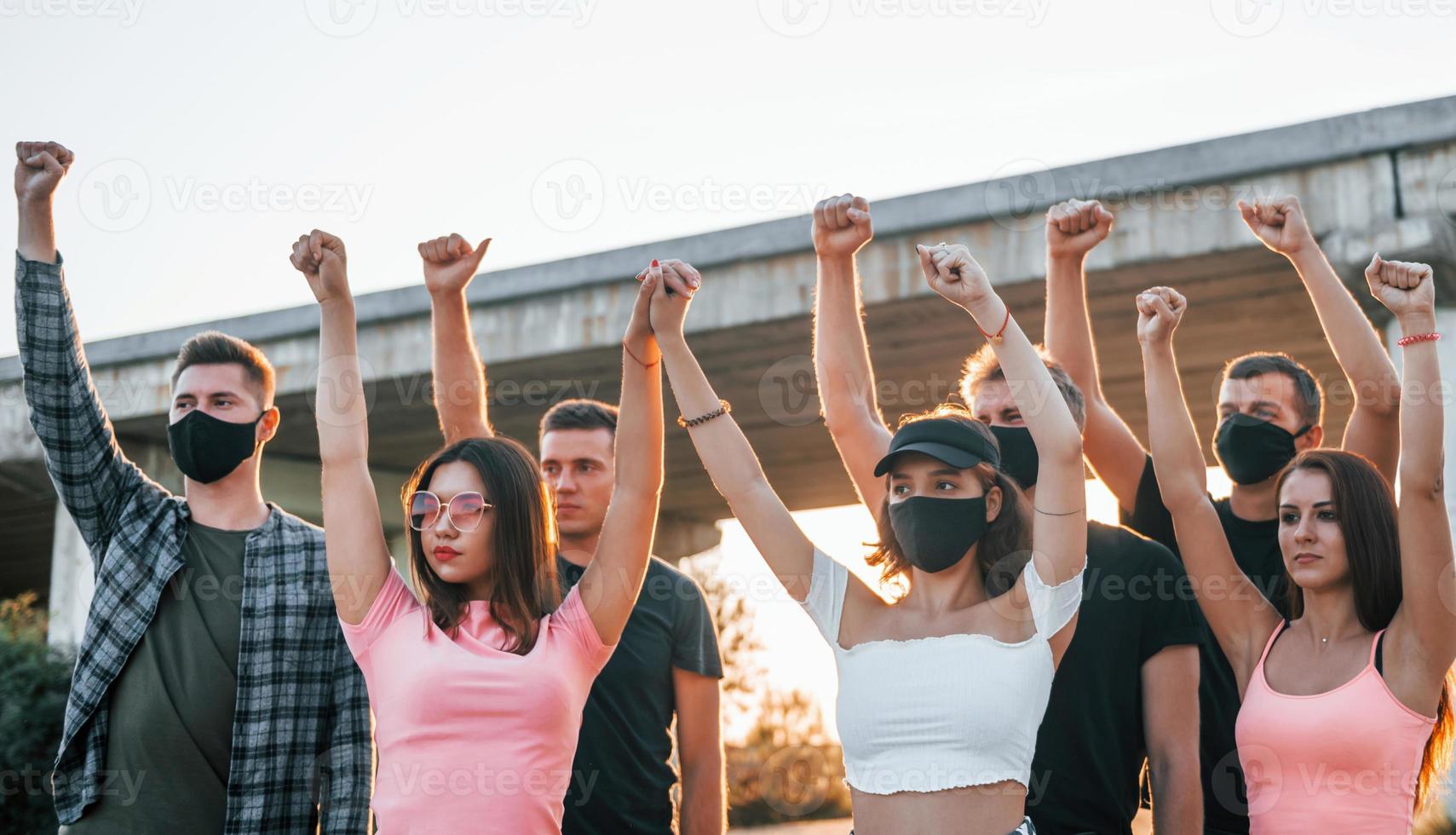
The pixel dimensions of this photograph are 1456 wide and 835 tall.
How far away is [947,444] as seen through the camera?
3.46 metres

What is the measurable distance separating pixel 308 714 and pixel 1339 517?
117 inches

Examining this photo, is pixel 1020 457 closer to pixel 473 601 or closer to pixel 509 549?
pixel 509 549

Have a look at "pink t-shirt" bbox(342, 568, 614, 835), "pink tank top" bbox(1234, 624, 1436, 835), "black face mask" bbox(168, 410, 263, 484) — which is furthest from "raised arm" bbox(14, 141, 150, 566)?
"pink tank top" bbox(1234, 624, 1436, 835)

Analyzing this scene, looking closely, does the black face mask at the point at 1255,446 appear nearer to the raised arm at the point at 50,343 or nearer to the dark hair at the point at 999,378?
the dark hair at the point at 999,378

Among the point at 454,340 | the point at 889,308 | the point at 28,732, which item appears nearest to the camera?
the point at 454,340

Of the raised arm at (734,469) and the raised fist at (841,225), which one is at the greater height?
the raised fist at (841,225)

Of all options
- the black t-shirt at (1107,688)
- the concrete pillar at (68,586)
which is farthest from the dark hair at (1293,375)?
the concrete pillar at (68,586)

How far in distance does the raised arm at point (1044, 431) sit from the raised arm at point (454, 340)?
150 cm

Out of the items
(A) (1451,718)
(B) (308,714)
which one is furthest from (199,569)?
(A) (1451,718)

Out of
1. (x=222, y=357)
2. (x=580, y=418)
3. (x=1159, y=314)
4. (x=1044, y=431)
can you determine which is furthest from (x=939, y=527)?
(x=222, y=357)

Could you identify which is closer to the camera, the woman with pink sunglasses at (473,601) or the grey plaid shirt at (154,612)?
the woman with pink sunglasses at (473,601)

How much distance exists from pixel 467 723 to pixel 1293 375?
2888mm

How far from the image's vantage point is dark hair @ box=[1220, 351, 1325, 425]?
4.42m

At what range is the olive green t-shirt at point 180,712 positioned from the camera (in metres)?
3.80
